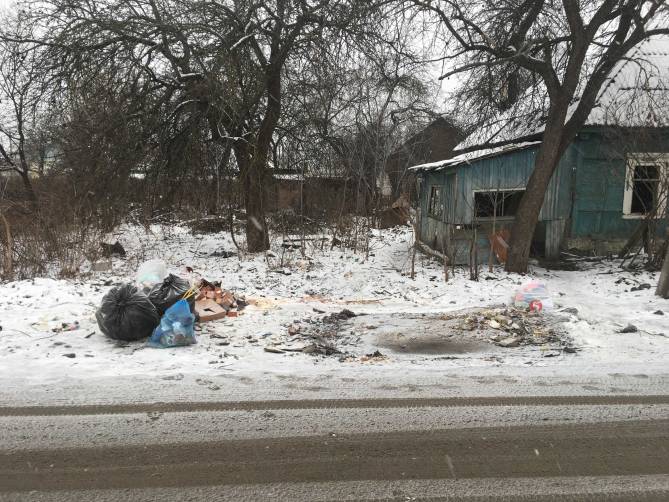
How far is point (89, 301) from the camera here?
297 inches

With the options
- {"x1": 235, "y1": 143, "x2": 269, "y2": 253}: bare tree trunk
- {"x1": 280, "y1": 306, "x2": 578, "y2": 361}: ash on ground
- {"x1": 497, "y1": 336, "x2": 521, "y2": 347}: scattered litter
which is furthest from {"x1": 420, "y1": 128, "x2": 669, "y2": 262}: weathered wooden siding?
{"x1": 497, "y1": 336, "x2": 521, "y2": 347}: scattered litter

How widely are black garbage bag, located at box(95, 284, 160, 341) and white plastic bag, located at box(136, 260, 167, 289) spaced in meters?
0.73

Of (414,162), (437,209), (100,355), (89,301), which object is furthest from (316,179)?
(414,162)

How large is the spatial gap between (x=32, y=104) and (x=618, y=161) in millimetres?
13221

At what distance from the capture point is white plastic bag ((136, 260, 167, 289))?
692cm

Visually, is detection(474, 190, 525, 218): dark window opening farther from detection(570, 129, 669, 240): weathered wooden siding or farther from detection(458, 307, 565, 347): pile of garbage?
detection(458, 307, 565, 347): pile of garbage

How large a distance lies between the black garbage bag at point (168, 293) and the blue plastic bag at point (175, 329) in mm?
213

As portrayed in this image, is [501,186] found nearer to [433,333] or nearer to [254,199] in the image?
[254,199]

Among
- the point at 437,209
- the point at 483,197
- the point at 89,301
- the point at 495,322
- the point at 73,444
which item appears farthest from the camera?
the point at 437,209

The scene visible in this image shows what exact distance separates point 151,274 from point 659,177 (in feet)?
30.9

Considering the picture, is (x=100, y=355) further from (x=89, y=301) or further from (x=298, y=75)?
(x=298, y=75)

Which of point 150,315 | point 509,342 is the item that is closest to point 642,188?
point 509,342

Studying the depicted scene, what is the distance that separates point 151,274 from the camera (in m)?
7.10

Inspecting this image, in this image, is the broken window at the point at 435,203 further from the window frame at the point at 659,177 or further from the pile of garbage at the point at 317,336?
the pile of garbage at the point at 317,336
